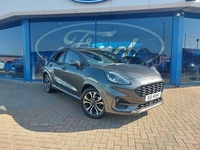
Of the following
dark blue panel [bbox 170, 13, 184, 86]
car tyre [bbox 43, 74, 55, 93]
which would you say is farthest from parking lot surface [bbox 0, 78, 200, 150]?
dark blue panel [bbox 170, 13, 184, 86]

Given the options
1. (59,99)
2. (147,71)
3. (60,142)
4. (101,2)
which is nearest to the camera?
(60,142)

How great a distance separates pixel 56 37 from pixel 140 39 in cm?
428

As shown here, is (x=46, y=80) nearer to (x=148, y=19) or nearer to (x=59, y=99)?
(x=59, y=99)

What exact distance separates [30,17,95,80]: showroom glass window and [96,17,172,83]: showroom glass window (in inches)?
23.9

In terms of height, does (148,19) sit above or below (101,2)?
below

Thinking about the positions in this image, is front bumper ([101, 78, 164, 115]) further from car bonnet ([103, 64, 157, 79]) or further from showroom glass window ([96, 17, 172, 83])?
showroom glass window ([96, 17, 172, 83])

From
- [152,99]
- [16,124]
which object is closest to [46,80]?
[16,124]

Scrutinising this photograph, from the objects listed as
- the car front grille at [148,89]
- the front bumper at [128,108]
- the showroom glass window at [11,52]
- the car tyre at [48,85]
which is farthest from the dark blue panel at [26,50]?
the car front grille at [148,89]

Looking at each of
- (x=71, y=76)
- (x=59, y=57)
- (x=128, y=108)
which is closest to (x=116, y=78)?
(x=128, y=108)

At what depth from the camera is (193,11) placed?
24.0ft

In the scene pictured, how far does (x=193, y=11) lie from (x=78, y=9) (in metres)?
5.04

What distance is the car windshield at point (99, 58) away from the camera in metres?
4.24

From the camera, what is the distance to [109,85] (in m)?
3.43

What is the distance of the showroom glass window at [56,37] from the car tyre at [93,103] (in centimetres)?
475
